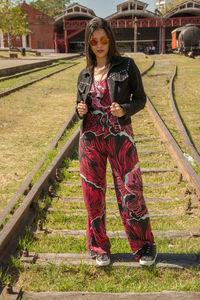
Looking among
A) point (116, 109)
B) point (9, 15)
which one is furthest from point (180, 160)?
point (9, 15)

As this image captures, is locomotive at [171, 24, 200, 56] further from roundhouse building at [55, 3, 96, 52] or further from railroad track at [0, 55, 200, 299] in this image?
railroad track at [0, 55, 200, 299]

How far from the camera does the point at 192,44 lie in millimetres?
32031

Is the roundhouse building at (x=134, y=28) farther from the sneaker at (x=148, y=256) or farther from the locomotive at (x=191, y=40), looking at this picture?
the sneaker at (x=148, y=256)

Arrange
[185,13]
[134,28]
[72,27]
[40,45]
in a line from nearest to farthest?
[72,27], [185,13], [134,28], [40,45]

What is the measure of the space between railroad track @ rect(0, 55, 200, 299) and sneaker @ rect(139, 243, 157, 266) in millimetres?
62

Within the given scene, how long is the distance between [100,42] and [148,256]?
181cm

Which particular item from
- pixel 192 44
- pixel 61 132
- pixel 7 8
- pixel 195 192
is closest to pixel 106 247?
pixel 195 192

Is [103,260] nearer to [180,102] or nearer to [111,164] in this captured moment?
[111,164]

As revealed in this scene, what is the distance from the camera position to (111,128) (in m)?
2.74

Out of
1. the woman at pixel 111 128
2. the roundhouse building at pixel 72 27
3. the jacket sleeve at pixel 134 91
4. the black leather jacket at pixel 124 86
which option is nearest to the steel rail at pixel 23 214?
the woman at pixel 111 128

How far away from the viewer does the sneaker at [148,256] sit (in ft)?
9.48

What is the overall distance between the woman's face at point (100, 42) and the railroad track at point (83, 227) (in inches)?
70.4

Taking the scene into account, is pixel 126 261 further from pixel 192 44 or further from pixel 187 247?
pixel 192 44

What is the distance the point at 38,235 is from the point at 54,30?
56709mm
